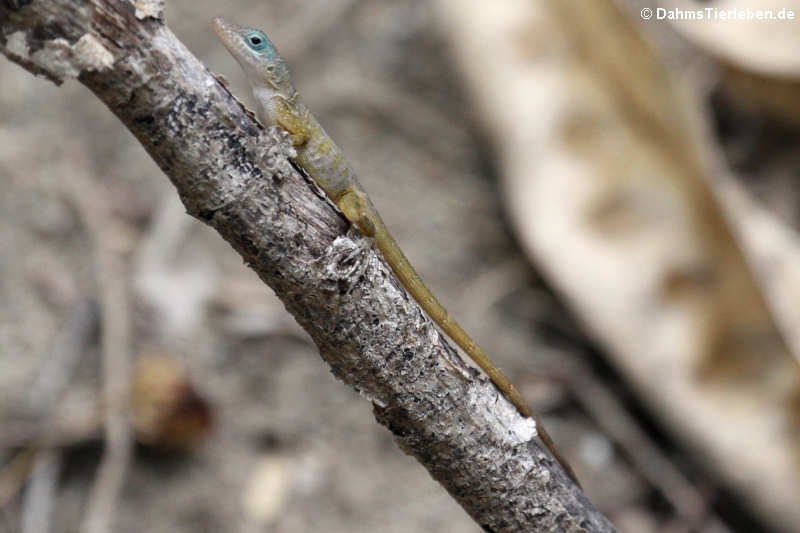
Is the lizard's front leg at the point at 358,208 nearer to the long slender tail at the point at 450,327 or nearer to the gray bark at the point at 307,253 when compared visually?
the long slender tail at the point at 450,327

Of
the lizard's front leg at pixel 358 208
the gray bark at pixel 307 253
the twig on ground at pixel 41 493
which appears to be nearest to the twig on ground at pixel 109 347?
the twig on ground at pixel 41 493

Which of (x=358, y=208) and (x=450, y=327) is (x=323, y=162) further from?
(x=450, y=327)

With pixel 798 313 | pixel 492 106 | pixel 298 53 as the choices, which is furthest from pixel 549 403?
pixel 298 53

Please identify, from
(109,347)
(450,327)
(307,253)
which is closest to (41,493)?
(109,347)

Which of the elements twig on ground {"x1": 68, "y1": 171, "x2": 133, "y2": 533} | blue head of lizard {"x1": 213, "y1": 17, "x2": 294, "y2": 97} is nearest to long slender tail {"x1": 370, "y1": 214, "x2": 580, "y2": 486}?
blue head of lizard {"x1": 213, "y1": 17, "x2": 294, "y2": 97}

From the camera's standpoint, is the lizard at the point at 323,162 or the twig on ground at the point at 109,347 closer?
the lizard at the point at 323,162

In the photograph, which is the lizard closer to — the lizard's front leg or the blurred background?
the lizard's front leg

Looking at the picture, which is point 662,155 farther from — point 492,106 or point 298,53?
point 298,53
